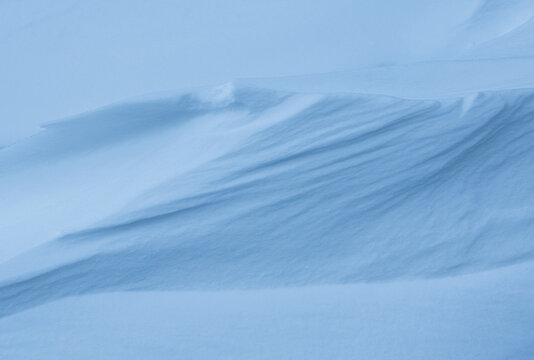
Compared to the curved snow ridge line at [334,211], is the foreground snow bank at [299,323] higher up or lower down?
lower down

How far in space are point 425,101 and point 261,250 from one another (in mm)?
303

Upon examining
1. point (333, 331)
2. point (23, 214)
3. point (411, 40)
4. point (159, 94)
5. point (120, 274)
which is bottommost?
point (333, 331)

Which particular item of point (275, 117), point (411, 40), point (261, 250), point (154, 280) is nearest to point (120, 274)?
point (154, 280)

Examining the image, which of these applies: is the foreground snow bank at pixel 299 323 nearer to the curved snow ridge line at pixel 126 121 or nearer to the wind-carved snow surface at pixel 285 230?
the wind-carved snow surface at pixel 285 230

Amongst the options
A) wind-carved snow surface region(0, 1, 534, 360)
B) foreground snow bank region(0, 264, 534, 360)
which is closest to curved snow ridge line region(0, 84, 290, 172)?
wind-carved snow surface region(0, 1, 534, 360)

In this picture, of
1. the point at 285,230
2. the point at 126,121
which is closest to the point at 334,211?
the point at 285,230

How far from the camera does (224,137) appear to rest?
29.0 inches

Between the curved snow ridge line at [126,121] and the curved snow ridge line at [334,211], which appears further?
the curved snow ridge line at [126,121]

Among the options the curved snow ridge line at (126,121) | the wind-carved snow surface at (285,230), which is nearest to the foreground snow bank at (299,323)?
the wind-carved snow surface at (285,230)

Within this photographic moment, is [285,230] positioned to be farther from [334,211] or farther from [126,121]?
[126,121]

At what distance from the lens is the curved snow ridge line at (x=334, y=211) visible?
59cm

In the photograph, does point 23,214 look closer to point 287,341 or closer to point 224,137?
point 224,137

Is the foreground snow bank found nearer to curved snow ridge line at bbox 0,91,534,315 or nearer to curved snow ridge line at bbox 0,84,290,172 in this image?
curved snow ridge line at bbox 0,91,534,315

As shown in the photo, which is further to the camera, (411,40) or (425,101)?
(411,40)
